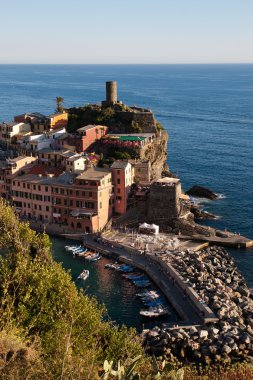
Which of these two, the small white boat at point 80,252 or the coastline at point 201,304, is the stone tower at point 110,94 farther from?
the small white boat at point 80,252

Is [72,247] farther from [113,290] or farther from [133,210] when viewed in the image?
[133,210]

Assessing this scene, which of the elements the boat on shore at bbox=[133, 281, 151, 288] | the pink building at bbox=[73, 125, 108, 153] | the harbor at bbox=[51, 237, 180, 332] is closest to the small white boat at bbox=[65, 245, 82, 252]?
the harbor at bbox=[51, 237, 180, 332]

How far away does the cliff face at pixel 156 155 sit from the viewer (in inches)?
2904

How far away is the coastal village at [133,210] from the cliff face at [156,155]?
0.17 m

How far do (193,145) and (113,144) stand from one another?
42155 mm

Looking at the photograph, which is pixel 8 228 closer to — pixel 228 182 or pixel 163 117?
pixel 228 182

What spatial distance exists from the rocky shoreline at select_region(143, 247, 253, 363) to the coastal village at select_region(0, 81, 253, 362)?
0.27ft

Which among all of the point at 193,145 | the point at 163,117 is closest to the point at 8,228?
the point at 193,145

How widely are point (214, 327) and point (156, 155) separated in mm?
41540

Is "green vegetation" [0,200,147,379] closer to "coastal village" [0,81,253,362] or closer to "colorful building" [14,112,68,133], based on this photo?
"coastal village" [0,81,253,362]

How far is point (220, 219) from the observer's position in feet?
216

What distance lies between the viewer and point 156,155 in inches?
3029

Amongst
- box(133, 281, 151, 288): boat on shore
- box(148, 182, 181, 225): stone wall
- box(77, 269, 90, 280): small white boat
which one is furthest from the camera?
box(148, 182, 181, 225): stone wall

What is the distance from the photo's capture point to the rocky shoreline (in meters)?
36.1
